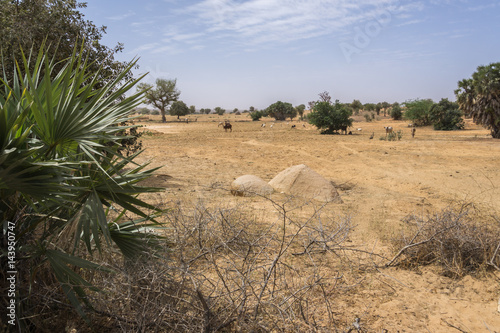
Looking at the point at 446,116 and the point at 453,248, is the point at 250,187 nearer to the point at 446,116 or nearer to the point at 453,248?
the point at 453,248

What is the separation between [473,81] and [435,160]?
10.2 metres

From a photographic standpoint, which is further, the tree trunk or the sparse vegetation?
the sparse vegetation

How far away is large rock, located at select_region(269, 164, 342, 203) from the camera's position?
26.7 feet

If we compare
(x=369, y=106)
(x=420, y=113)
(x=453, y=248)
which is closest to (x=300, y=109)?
(x=369, y=106)

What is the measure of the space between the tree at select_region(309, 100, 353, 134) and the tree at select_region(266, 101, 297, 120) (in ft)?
86.0

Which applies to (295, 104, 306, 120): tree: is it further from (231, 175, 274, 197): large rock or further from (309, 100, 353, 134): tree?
(231, 175, 274, 197): large rock

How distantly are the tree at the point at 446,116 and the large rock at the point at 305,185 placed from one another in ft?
82.4

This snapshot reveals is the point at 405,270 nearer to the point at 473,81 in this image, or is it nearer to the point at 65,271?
the point at 65,271

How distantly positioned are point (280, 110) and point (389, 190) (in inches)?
1771

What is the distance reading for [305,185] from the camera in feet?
27.4

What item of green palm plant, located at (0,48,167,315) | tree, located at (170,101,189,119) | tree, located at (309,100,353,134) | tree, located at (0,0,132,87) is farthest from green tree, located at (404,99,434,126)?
tree, located at (170,101,189,119)

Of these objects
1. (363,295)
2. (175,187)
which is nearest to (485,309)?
(363,295)

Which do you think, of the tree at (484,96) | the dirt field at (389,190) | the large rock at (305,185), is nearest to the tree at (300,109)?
the tree at (484,96)

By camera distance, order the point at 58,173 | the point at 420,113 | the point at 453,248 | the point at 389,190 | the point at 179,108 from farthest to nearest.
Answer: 1. the point at 179,108
2. the point at 420,113
3. the point at 389,190
4. the point at 453,248
5. the point at 58,173
